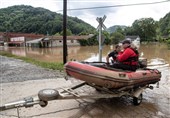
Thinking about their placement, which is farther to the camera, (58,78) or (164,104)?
(58,78)

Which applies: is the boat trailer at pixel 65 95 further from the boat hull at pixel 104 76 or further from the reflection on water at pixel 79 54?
the reflection on water at pixel 79 54

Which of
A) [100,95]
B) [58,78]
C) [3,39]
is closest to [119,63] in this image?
[100,95]

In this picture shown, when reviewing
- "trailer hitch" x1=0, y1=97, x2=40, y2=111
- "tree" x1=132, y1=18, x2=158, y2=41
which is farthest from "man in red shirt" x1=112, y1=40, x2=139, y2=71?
"tree" x1=132, y1=18, x2=158, y2=41

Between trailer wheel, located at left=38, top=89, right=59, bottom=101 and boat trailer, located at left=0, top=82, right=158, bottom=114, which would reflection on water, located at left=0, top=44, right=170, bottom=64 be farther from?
trailer wheel, located at left=38, top=89, right=59, bottom=101

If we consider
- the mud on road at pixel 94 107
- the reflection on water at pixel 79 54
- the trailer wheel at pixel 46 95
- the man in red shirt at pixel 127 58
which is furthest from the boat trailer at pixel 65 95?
the reflection on water at pixel 79 54

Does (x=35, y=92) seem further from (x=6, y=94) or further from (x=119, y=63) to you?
(x=119, y=63)

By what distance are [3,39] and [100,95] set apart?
6791cm

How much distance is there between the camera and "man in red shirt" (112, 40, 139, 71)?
16.8 ft

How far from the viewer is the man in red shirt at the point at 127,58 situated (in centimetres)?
513

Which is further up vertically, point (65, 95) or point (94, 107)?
point (65, 95)

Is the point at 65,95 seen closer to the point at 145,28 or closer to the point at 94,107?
the point at 94,107

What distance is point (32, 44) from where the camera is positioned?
5291cm

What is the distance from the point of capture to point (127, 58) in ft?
17.0

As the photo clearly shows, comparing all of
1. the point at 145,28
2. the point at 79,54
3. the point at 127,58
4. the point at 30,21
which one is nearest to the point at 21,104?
the point at 127,58
